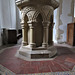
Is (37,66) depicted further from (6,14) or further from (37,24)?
(6,14)

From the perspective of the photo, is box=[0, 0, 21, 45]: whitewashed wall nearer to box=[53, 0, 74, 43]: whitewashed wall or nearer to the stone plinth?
the stone plinth

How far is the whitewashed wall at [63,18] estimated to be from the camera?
3.92 m

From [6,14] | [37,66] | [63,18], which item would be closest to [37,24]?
[37,66]

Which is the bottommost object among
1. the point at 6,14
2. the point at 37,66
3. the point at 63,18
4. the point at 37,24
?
the point at 37,66

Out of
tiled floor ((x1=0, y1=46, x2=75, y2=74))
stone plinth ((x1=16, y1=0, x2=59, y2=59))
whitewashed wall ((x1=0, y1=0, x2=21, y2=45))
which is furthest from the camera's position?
whitewashed wall ((x1=0, y1=0, x2=21, y2=45))

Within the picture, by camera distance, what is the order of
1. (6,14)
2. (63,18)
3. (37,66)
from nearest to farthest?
(37,66), (63,18), (6,14)

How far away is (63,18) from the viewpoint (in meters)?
4.00

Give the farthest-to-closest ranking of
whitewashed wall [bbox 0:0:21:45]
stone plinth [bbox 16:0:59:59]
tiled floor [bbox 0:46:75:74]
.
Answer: whitewashed wall [bbox 0:0:21:45] < stone plinth [bbox 16:0:59:59] < tiled floor [bbox 0:46:75:74]

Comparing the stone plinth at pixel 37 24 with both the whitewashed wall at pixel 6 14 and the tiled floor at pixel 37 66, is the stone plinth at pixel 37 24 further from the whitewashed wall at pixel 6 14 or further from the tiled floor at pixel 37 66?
the whitewashed wall at pixel 6 14

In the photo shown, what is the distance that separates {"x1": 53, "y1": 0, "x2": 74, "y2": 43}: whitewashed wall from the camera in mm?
3916

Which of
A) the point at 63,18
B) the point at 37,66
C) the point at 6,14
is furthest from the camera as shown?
the point at 6,14

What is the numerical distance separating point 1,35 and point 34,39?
2.28 meters

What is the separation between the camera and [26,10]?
2.10 metres

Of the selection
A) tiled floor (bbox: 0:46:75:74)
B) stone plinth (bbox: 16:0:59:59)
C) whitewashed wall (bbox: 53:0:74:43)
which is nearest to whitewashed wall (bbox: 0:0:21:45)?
stone plinth (bbox: 16:0:59:59)
